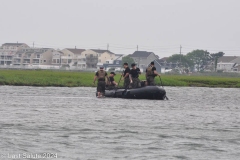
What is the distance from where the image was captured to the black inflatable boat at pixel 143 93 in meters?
36.4

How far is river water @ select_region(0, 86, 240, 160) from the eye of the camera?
16.9 meters

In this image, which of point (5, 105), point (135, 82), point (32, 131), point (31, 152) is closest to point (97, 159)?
point (31, 152)

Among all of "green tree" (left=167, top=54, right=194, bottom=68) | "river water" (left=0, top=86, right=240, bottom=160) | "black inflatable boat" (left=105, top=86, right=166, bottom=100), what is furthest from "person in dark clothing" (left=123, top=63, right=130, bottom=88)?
"green tree" (left=167, top=54, right=194, bottom=68)

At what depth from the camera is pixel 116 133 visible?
2031 cm

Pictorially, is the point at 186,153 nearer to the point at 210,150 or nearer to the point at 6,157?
the point at 210,150

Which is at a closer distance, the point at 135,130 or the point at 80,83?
the point at 135,130

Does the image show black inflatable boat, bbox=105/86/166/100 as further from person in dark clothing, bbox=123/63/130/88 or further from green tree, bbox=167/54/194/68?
green tree, bbox=167/54/194/68

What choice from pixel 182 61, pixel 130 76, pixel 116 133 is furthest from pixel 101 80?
pixel 182 61

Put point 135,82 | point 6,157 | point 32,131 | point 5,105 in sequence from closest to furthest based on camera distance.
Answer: point 6,157 → point 32,131 → point 5,105 → point 135,82

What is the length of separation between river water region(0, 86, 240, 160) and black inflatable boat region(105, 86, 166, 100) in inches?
223

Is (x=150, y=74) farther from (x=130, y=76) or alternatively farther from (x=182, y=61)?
(x=182, y=61)

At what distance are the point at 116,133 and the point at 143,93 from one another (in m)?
16.2

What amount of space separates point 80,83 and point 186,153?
44.1 metres

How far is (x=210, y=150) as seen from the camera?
1772cm
